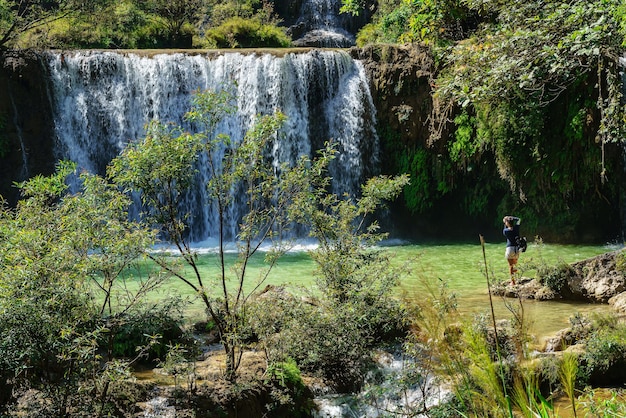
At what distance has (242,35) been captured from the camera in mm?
26734

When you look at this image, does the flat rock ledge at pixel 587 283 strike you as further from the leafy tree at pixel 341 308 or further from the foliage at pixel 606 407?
the foliage at pixel 606 407

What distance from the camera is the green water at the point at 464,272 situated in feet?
29.8

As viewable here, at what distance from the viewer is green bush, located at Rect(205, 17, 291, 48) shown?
26391 mm

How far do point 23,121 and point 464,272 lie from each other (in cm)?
1317

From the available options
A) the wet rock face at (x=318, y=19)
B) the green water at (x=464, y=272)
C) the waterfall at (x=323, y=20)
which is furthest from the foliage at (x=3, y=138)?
the waterfall at (x=323, y=20)

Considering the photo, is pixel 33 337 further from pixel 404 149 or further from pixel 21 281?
pixel 404 149

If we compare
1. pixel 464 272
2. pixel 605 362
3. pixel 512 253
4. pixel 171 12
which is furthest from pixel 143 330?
pixel 171 12

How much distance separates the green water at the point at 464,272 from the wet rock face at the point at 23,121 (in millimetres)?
6361

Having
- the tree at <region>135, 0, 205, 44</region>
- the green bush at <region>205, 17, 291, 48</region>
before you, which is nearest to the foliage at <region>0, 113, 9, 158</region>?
the tree at <region>135, 0, 205, 44</region>

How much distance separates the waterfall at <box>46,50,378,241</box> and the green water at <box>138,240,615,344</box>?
12.6 feet

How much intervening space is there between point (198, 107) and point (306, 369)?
10.3 feet

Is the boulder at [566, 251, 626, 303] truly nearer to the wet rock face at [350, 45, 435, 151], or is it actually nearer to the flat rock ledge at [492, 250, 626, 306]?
the flat rock ledge at [492, 250, 626, 306]

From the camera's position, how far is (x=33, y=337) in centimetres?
480

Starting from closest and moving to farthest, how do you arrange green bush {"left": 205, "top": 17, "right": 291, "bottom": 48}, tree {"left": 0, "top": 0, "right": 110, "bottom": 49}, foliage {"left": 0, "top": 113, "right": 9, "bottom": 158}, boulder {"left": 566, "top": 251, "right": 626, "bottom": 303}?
boulder {"left": 566, "top": 251, "right": 626, "bottom": 303}
foliage {"left": 0, "top": 113, "right": 9, "bottom": 158}
tree {"left": 0, "top": 0, "right": 110, "bottom": 49}
green bush {"left": 205, "top": 17, "right": 291, "bottom": 48}
